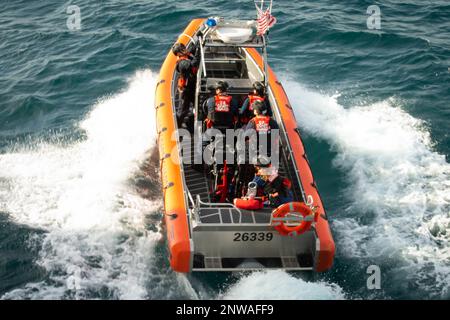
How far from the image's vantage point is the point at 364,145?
11742 millimetres

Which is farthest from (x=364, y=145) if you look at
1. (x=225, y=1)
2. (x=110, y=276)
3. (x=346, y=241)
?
(x=225, y=1)

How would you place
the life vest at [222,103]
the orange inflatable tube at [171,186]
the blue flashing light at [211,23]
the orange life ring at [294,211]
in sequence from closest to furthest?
the orange life ring at [294,211]
the orange inflatable tube at [171,186]
the life vest at [222,103]
the blue flashing light at [211,23]

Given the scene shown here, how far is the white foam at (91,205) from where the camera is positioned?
8.41 meters

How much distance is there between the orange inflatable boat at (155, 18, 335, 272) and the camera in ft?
26.4

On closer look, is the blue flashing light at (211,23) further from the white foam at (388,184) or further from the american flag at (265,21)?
the white foam at (388,184)

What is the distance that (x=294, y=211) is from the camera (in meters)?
7.81

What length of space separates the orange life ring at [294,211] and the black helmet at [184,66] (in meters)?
4.07

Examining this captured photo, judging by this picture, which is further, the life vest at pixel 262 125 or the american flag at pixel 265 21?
the american flag at pixel 265 21

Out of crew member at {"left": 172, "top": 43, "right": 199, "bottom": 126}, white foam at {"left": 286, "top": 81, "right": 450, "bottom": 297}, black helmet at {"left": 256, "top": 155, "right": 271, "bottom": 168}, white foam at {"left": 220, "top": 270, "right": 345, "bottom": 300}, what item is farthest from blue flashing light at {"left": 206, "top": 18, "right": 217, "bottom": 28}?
white foam at {"left": 220, "top": 270, "right": 345, "bottom": 300}

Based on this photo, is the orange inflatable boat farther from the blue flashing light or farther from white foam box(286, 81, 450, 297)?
white foam box(286, 81, 450, 297)

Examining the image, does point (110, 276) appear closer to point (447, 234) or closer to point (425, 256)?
point (425, 256)

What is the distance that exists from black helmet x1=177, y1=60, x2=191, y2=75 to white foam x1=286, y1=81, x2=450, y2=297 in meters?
3.10

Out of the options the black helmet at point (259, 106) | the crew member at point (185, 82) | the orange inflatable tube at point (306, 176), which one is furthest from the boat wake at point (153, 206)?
the black helmet at point (259, 106)

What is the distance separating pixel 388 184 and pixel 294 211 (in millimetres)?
3500
